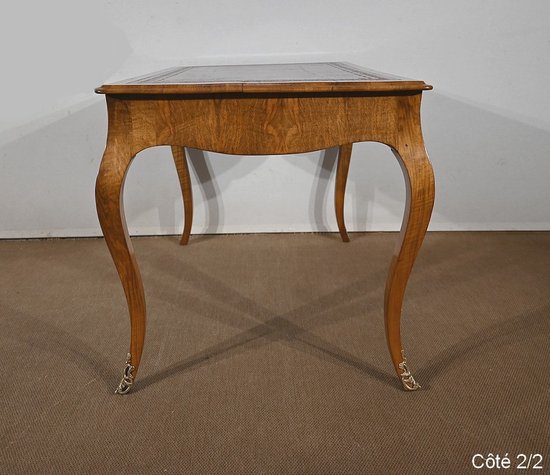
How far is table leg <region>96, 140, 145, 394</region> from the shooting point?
3.06 ft

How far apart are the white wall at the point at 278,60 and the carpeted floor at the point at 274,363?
226mm

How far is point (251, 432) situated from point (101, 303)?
0.71 m

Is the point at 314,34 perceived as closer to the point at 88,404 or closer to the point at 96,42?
the point at 96,42

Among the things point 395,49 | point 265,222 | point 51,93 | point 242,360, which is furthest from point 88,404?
point 395,49

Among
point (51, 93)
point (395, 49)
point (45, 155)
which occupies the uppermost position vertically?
point (395, 49)

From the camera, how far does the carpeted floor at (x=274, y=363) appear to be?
938 millimetres

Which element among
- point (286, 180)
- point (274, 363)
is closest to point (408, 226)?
point (274, 363)

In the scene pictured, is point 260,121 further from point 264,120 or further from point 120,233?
point 120,233

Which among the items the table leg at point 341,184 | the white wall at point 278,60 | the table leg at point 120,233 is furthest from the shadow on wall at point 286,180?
the table leg at point 120,233

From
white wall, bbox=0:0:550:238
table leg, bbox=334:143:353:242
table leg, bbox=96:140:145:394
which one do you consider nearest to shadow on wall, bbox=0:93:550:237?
white wall, bbox=0:0:550:238

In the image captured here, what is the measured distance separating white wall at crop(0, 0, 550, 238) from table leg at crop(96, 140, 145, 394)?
0.96 m

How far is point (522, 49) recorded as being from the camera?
1.80 m

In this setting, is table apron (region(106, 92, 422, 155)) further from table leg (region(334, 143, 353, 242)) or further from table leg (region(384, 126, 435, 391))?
table leg (region(334, 143, 353, 242))

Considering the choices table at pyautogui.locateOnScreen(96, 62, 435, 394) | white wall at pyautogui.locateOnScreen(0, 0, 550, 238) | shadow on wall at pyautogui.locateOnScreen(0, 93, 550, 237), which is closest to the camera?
table at pyautogui.locateOnScreen(96, 62, 435, 394)
